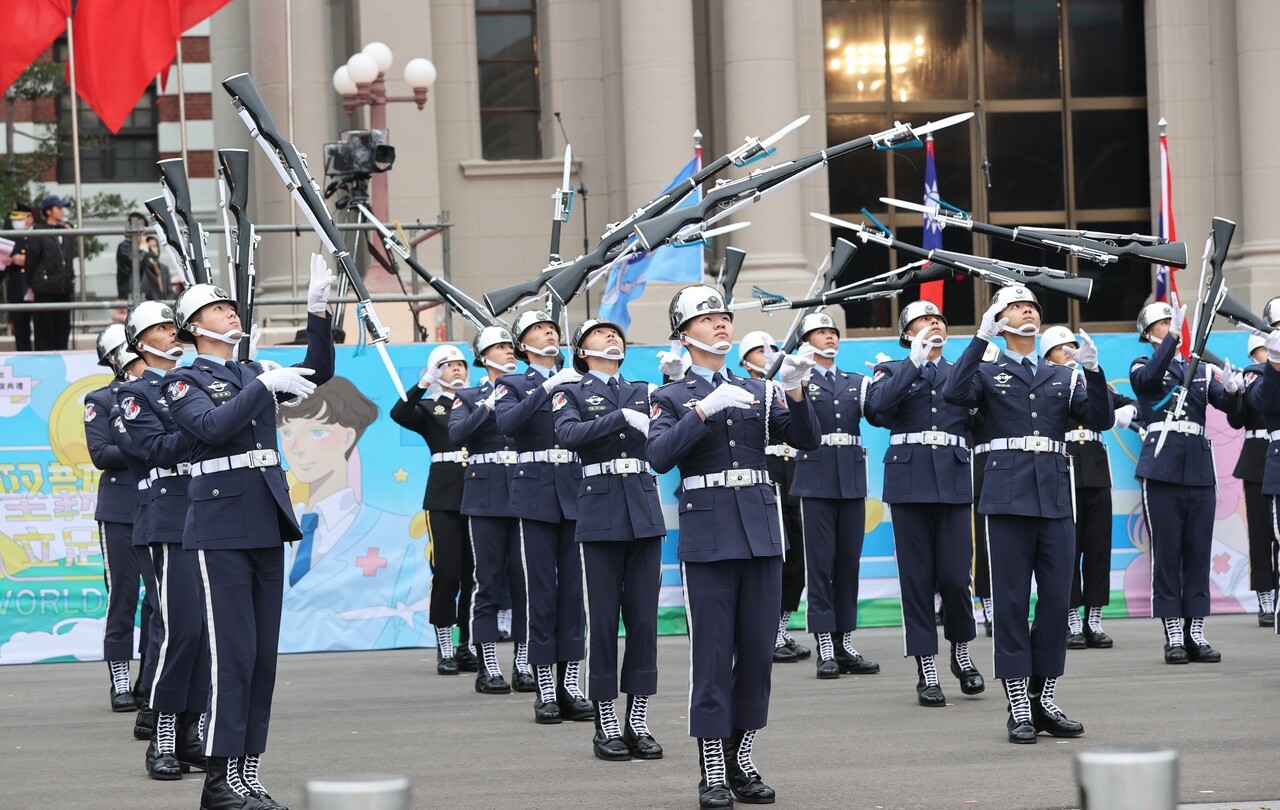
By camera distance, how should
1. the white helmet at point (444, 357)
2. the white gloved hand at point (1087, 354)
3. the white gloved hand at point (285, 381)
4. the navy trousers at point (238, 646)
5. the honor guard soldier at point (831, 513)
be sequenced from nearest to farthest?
the white gloved hand at point (285, 381) → the navy trousers at point (238, 646) → the white gloved hand at point (1087, 354) → the white helmet at point (444, 357) → the honor guard soldier at point (831, 513)

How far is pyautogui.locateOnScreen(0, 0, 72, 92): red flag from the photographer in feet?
55.5

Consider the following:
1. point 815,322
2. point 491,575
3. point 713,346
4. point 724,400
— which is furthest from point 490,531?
point 724,400

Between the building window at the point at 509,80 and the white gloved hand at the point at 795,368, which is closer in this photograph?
the white gloved hand at the point at 795,368

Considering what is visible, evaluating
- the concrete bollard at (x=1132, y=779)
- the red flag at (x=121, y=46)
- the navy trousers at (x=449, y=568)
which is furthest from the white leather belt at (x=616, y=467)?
the red flag at (x=121, y=46)

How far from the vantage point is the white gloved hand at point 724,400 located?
7531mm

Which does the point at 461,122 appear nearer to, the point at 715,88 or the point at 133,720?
the point at 715,88

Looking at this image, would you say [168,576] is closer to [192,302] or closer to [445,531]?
[192,302]

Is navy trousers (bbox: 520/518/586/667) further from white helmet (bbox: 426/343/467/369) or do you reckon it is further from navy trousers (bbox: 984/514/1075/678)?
navy trousers (bbox: 984/514/1075/678)

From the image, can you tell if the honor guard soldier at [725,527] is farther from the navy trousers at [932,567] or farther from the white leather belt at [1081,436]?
the white leather belt at [1081,436]

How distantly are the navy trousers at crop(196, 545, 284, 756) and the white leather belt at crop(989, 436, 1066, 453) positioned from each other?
12.7 feet

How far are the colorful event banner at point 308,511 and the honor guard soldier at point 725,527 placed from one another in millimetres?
6015

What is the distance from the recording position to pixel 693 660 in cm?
787

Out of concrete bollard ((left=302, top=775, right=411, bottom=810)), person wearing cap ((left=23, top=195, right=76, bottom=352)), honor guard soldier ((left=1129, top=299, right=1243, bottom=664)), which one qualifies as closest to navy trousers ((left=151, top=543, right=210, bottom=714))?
concrete bollard ((left=302, top=775, right=411, bottom=810))

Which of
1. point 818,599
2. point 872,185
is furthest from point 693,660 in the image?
point 872,185
